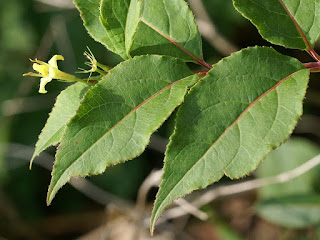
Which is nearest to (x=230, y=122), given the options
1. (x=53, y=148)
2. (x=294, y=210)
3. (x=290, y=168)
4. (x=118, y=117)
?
(x=118, y=117)

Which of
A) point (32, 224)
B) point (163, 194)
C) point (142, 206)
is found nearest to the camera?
point (163, 194)

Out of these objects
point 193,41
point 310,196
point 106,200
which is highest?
point 193,41

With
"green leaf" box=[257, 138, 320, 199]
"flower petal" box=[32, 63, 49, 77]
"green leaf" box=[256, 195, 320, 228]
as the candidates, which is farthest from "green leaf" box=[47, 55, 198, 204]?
"green leaf" box=[257, 138, 320, 199]

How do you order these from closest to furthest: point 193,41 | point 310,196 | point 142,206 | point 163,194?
1. point 163,194
2. point 193,41
3. point 310,196
4. point 142,206

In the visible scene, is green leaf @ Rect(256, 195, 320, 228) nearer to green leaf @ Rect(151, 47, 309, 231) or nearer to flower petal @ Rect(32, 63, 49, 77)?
green leaf @ Rect(151, 47, 309, 231)

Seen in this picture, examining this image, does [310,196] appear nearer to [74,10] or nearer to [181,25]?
[181,25]

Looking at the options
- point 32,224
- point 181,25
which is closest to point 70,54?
point 32,224

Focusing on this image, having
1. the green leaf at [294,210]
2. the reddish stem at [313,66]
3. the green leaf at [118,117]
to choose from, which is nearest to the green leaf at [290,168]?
the green leaf at [294,210]

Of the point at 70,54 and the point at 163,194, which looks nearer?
the point at 163,194
